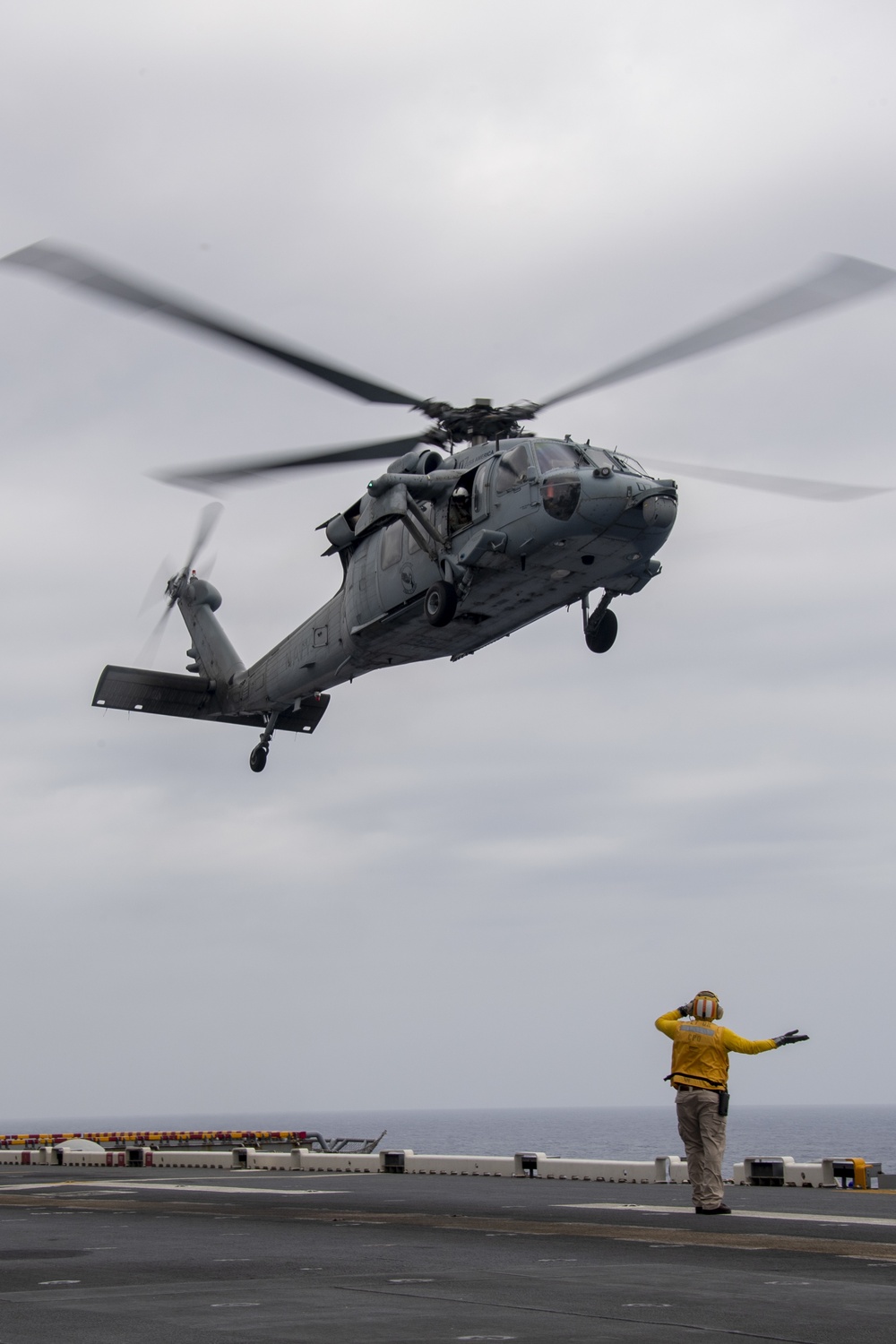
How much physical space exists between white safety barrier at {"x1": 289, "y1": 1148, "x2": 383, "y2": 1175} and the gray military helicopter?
9114 mm

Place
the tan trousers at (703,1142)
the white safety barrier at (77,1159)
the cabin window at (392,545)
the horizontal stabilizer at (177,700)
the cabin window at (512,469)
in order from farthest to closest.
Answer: the horizontal stabilizer at (177,700), the white safety barrier at (77,1159), the cabin window at (392,545), the cabin window at (512,469), the tan trousers at (703,1142)

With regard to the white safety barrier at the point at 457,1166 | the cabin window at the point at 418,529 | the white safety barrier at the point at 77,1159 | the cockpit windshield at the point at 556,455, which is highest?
the cockpit windshield at the point at 556,455

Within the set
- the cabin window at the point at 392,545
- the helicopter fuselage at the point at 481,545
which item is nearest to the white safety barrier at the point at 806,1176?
the helicopter fuselage at the point at 481,545

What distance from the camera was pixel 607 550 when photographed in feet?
74.8

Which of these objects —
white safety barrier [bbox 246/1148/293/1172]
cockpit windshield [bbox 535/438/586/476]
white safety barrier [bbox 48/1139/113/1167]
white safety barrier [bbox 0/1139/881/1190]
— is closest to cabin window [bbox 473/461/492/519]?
cockpit windshield [bbox 535/438/586/476]

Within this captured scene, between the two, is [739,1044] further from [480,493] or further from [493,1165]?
[480,493]

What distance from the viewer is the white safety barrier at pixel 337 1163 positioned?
24.8 metres

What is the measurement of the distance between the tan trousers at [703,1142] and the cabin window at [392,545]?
1329 cm

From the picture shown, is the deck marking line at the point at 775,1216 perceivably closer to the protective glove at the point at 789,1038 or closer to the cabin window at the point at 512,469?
the protective glove at the point at 789,1038

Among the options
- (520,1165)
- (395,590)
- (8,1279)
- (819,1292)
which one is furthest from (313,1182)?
(819,1292)

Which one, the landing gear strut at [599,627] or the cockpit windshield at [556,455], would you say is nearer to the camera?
the cockpit windshield at [556,455]

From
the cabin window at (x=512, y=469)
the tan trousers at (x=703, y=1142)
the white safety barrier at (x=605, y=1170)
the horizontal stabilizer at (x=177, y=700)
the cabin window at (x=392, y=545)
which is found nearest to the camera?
the tan trousers at (x=703, y=1142)

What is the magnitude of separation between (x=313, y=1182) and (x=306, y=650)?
11.0 meters

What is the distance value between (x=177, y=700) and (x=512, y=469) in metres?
12.5
